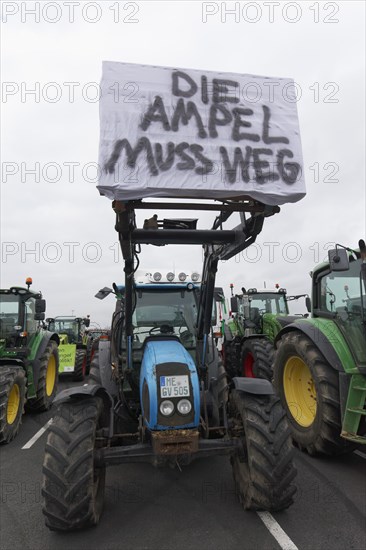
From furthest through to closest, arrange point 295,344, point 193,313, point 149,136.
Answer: point 295,344
point 193,313
point 149,136

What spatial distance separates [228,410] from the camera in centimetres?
388

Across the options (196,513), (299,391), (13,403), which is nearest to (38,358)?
(13,403)

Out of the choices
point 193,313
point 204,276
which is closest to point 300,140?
point 204,276

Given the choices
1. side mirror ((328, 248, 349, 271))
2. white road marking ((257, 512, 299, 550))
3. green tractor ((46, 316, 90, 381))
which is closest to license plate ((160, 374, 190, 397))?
white road marking ((257, 512, 299, 550))

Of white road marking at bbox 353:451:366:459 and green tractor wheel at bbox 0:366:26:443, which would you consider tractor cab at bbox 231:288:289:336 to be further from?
green tractor wheel at bbox 0:366:26:443

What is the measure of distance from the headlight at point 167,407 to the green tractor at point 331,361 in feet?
6.26

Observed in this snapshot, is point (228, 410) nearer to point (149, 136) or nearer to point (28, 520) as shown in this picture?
point (28, 520)

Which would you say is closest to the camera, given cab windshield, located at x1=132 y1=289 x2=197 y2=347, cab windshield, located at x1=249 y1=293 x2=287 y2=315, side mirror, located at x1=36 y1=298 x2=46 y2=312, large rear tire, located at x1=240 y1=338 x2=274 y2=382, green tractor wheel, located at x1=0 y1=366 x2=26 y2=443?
cab windshield, located at x1=132 y1=289 x2=197 y2=347

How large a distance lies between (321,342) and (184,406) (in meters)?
2.21

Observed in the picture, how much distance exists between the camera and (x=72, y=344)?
13.0 meters

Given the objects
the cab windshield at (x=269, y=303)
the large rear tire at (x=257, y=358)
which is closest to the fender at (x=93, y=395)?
the large rear tire at (x=257, y=358)

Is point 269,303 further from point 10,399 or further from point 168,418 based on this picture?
point 168,418

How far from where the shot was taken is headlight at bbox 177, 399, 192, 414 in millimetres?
3141

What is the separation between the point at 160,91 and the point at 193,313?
98.6 inches
